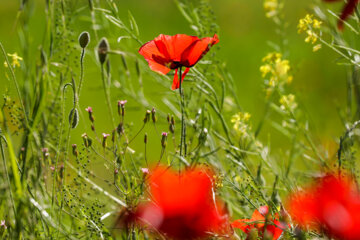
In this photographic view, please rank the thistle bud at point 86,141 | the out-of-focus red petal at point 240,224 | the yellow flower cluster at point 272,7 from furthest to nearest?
the yellow flower cluster at point 272,7 < the thistle bud at point 86,141 < the out-of-focus red petal at point 240,224

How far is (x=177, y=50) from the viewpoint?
0.69 m

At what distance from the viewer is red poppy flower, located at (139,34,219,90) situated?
0.68 meters

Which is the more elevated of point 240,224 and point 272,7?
point 272,7

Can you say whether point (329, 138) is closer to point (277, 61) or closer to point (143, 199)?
point (277, 61)

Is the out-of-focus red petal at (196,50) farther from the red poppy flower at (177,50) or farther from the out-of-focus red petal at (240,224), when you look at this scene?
the out-of-focus red petal at (240,224)

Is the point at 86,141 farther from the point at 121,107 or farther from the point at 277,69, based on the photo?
the point at 277,69

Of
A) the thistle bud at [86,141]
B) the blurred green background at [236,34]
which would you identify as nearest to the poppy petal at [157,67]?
the thistle bud at [86,141]

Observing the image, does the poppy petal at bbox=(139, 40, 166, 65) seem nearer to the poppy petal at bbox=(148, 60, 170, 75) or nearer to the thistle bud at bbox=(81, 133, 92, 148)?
the poppy petal at bbox=(148, 60, 170, 75)

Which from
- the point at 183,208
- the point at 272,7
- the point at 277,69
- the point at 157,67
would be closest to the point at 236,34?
the point at 272,7

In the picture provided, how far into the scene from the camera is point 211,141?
0.83 m

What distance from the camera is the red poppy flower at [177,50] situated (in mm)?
676

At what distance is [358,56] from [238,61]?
171cm

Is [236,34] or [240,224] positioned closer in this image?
[240,224]

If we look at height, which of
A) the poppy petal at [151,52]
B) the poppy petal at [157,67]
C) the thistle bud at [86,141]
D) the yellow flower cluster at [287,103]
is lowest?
the thistle bud at [86,141]
